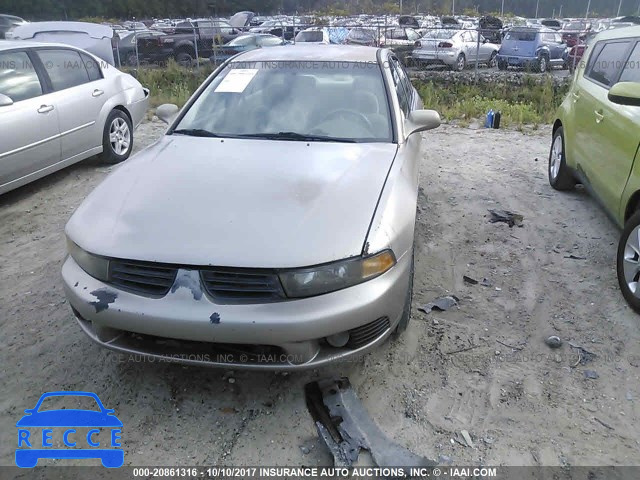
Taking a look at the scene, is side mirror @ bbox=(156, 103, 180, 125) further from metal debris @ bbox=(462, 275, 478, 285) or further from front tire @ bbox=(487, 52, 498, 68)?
front tire @ bbox=(487, 52, 498, 68)

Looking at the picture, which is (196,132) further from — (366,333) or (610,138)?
(610,138)

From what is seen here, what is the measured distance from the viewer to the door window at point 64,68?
18.9 ft

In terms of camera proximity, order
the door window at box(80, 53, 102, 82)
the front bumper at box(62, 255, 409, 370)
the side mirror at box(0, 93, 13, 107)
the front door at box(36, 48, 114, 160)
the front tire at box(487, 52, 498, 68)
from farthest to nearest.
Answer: the front tire at box(487, 52, 498, 68) → the door window at box(80, 53, 102, 82) → the front door at box(36, 48, 114, 160) → the side mirror at box(0, 93, 13, 107) → the front bumper at box(62, 255, 409, 370)

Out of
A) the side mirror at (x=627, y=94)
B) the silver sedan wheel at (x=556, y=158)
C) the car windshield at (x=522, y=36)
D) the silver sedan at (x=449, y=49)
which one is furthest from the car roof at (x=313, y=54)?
the car windshield at (x=522, y=36)

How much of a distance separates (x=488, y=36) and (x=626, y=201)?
18959 mm

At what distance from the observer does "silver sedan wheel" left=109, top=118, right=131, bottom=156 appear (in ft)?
21.6

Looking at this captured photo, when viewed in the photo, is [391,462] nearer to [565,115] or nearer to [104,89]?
[565,115]

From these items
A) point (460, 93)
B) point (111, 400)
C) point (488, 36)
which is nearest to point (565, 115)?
point (111, 400)

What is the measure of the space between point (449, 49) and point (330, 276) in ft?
51.8

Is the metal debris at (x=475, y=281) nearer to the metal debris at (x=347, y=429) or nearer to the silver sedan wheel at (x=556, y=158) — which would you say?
the metal debris at (x=347, y=429)

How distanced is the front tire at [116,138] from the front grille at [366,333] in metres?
4.99

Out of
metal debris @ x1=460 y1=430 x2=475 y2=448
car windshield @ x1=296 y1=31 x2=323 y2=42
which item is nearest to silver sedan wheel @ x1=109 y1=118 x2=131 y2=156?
metal debris @ x1=460 y1=430 x2=475 y2=448

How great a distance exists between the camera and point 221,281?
2.41m

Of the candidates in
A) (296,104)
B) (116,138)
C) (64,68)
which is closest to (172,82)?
Answer: (116,138)
